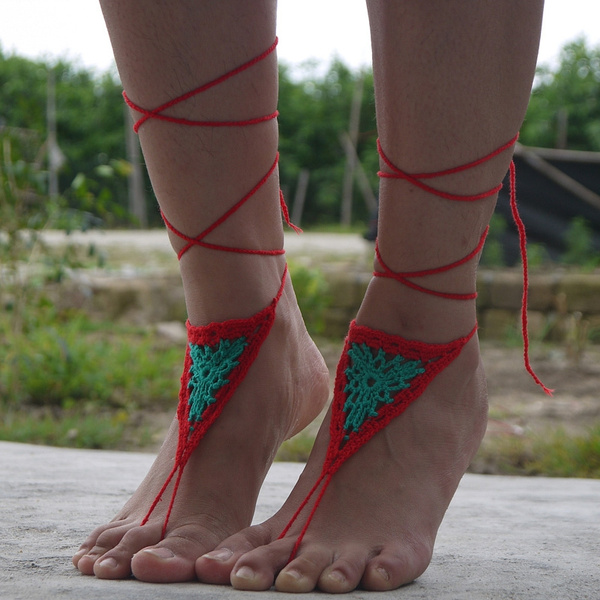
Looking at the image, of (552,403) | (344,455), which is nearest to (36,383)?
(552,403)

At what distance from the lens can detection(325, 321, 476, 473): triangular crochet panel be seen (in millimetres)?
993

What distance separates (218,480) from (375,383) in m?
0.24

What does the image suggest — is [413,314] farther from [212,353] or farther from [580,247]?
[580,247]

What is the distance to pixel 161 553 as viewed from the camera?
84 cm

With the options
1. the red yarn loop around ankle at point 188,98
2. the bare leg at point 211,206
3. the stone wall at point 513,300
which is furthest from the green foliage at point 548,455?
the stone wall at point 513,300

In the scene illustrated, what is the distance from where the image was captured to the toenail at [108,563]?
83 centimetres

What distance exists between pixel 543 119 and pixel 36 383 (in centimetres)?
980

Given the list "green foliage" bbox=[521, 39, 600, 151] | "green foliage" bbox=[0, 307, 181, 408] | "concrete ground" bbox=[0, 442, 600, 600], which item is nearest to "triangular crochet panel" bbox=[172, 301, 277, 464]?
"concrete ground" bbox=[0, 442, 600, 600]

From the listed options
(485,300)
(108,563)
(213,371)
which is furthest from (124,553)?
(485,300)

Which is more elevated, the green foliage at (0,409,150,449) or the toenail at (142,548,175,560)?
the toenail at (142,548,175,560)

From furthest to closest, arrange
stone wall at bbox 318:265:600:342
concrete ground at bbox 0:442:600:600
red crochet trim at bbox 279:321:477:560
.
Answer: stone wall at bbox 318:265:600:342, red crochet trim at bbox 279:321:477:560, concrete ground at bbox 0:442:600:600

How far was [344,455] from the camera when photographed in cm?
97

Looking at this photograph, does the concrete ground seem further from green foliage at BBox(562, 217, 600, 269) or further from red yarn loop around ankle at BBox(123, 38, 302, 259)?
green foliage at BBox(562, 217, 600, 269)

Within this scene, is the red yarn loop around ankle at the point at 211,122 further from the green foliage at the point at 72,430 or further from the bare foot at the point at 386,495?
the green foliage at the point at 72,430
